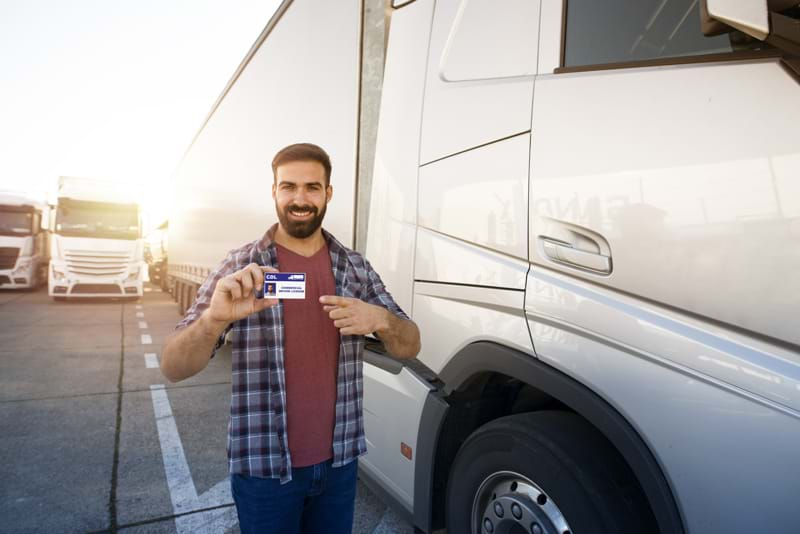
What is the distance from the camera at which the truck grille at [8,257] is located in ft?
50.4

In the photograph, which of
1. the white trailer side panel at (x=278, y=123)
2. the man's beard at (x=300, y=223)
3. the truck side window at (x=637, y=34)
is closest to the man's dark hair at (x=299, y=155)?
the man's beard at (x=300, y=223)

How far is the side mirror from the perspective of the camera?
1107mm

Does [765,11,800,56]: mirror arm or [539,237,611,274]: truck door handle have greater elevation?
[765,11,800,56]: mirror arm

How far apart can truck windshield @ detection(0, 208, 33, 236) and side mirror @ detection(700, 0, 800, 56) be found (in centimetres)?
1899

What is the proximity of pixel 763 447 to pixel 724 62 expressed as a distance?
3.15 feet

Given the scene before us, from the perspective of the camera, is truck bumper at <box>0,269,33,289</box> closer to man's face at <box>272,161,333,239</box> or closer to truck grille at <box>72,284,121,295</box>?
truck grille at <box>72,284,121,295</box>

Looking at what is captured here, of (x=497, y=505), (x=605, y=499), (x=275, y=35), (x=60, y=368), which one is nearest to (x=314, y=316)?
(x=497, y=505)

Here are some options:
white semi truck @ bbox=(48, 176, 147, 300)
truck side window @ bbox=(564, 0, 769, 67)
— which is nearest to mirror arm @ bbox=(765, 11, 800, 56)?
truck side window @ bbox=(564, 0, 769, 67)

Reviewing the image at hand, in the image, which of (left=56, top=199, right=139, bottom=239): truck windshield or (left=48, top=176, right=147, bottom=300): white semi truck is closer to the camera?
(left=48, top=176, right=147, bottom=300): white semi truck

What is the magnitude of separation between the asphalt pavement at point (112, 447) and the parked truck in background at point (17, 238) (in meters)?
10.00

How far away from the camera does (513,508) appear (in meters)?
1.68

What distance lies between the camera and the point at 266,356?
158 centimetres

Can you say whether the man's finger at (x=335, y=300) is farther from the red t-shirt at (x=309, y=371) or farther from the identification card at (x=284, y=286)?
the red t-shirt at (x=309, y=371)

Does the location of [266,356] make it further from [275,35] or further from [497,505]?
[275,35]
